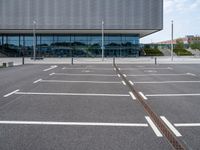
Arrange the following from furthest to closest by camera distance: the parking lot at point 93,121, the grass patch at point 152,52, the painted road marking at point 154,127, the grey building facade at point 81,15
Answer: the grass patch at point 152,52 < the grey building facade at point 81,15 < the painted road marking at point 154,127 < the parking lot at point 93,121

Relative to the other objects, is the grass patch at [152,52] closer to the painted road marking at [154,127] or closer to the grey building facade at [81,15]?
the grey building facade at [81,15]

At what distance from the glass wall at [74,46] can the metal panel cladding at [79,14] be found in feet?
21.5

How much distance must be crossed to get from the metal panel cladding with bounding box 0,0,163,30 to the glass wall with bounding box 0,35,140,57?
21.5ft

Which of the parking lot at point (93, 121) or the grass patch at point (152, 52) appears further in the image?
the grass patch at point (152, 52)

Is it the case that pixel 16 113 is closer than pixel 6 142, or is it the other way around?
pixel 6 142

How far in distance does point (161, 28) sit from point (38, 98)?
57.6m

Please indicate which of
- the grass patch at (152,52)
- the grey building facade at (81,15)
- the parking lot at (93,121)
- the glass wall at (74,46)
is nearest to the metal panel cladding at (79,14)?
the grey building facade at (81,15)

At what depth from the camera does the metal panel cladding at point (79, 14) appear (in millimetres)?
65500

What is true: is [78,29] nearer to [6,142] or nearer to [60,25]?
[60,25]

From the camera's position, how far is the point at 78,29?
65.5 meters

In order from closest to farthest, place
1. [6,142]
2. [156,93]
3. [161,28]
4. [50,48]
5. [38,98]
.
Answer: [6,142] < [38,98] < [156,93] < [161,28] < [50,48]

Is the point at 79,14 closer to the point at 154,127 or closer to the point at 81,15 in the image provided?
the point at 81,15

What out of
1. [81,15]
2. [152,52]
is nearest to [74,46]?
[81,15]

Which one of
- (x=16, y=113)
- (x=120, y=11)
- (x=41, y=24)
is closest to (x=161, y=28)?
(x=120, y=11)
